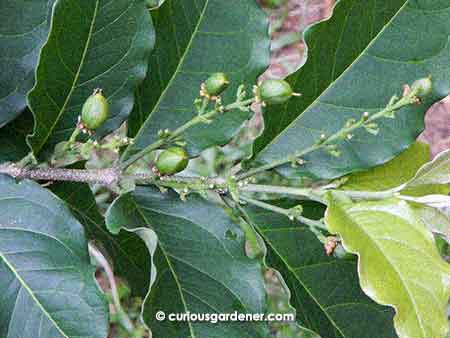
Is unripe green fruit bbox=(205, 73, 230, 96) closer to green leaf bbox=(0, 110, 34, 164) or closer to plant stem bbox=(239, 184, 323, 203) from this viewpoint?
plant stem bbox=(239, 184, 323, 203)

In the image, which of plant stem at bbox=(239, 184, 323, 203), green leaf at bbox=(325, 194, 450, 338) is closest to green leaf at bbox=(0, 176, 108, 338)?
plant stem at bbox=(239, 184, 323, 203)

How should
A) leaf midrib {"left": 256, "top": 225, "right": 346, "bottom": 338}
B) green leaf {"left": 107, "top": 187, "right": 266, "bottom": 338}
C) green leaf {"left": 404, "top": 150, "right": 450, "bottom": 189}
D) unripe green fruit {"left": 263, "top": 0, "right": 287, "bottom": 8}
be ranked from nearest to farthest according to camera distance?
1. green leaf {"left": 404, "top": 150, "right": 450, "bottom": 189}
2. green leaf {"left": 107, "top": 187, "right": 266, "bottom": 338}
3. leaf midrib {"left": 256, "top": 225, "right": 346, "bottom": 338}
4. unripe green fruit {"left": 263, "top": 0, "right": 287, "bottom": 8}

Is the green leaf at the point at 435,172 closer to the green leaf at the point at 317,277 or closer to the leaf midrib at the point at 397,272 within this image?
the leaf midrib at the point at 397,272

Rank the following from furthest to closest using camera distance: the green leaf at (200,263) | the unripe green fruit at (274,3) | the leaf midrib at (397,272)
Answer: the unripe green fruit at (274,3)
the green leaf at (200,263)
the leaf midrib at (397,272)

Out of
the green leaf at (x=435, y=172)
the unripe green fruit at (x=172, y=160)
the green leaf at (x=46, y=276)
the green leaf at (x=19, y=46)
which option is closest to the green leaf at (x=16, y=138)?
the green leaf at (x=19, y=46)

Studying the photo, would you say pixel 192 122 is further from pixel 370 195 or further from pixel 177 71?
pixel 370 195

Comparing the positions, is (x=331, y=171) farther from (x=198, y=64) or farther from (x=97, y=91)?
(x=97, y=91)
